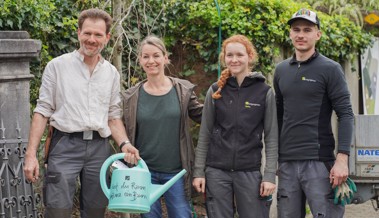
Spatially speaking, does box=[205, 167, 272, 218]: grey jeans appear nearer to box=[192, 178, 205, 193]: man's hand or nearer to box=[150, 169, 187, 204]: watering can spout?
box=[192, 178, 205, 193]: man's hand

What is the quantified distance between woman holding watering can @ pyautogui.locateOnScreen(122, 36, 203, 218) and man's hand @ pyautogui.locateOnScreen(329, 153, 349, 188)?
103 centimetres

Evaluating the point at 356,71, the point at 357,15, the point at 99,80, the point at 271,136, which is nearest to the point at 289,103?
the point at 271,136

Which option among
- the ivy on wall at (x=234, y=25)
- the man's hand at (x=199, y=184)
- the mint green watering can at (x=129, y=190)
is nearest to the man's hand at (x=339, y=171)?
the man's hand at (x=199, y=184)

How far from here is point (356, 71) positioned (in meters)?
12.6

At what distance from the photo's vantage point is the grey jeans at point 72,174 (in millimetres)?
5180

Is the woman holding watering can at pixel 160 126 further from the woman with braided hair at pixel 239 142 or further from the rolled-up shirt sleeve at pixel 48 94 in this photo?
the rolled-up shirt sleeve at pixel 48 94

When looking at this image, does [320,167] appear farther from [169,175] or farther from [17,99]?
[17,99]

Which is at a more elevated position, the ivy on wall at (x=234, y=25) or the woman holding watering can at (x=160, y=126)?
the ivy on wall at (x=234, y=25)

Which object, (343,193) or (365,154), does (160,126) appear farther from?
(365,154)

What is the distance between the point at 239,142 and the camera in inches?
214

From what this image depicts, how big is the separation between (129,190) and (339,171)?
1.49m

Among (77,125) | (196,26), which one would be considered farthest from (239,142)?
(196,26)

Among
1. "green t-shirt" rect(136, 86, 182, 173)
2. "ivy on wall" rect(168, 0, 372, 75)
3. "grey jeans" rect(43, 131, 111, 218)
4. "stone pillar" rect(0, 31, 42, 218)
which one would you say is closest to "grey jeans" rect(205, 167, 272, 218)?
"green t-shirt" rect(136, 86, 182, 173)

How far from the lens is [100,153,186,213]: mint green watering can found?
4930mm
